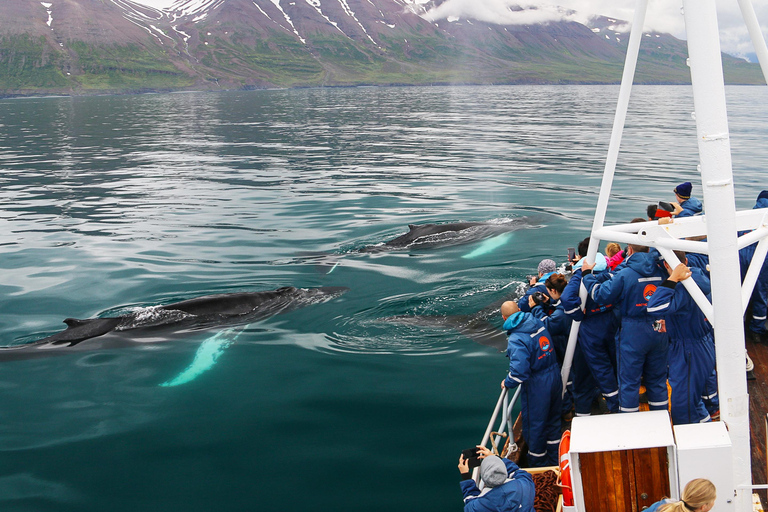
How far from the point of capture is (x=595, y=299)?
7734mm

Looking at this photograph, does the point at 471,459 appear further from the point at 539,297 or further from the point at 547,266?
the point at 547,266

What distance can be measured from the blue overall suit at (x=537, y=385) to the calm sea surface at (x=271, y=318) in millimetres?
1274

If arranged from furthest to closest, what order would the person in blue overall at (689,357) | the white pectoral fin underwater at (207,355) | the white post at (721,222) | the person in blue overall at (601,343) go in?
the white pectoral fin underwater at (207,355) < the person in blue overall at (601,343) < the person in blue overall at (689,357) < the white post at (721,222)

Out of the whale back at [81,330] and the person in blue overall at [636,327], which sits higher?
the person in blue overall at [636,327]

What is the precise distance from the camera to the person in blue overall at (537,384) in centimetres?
780

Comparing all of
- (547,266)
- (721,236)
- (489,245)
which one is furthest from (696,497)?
(489,245)

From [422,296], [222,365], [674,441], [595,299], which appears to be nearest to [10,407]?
[222,365]

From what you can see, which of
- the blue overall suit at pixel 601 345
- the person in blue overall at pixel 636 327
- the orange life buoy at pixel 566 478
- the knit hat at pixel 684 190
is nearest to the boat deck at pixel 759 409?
the person in blue overall at pixel 636 327

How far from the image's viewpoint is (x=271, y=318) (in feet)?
48.0

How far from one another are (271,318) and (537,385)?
7.96 m

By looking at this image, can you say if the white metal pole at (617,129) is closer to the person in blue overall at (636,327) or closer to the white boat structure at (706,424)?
the person in blue overall at (636,327)

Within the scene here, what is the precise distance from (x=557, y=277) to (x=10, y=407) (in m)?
9.33

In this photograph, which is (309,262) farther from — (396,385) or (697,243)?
(697,243)

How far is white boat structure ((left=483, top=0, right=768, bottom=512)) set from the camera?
544 centimetres
